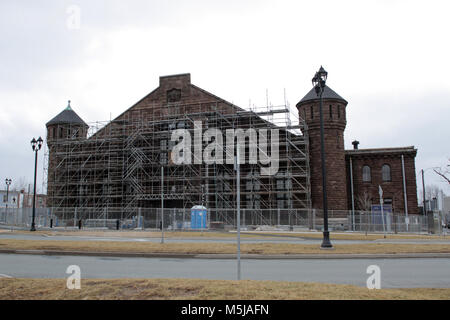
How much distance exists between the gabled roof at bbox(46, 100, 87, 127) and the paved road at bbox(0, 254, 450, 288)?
43952 mm

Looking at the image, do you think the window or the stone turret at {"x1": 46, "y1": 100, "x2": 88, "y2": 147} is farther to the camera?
the stone turret at {"x1": 46, "y1": 100, "x2": 88, "y2": 147}

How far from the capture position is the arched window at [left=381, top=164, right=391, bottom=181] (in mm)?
49369

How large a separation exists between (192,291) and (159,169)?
42.2 meters

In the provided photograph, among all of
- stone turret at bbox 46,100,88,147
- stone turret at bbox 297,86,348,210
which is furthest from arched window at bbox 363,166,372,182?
stone turret at bbox 46,100,88,147

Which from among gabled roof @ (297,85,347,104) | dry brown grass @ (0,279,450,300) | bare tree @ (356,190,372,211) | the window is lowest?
dry brown grass @ (0,279,450,300)

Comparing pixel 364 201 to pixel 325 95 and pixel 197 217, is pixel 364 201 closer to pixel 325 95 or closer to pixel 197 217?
pixel 325 95

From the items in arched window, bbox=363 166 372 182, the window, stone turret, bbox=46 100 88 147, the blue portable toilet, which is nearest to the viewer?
the blue portable toilet

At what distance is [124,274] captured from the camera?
11500 millimetres

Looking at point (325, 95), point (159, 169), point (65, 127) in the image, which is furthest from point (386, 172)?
point (65, 127)

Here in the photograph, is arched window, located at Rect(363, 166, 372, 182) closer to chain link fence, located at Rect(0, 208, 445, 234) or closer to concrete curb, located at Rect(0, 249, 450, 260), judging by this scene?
chain link fence, located at Rect(0, 208, 445, 234)

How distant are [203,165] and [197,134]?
3675 mm

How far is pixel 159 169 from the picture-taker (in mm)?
49094

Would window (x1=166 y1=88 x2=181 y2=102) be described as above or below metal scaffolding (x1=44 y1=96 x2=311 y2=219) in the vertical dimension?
above
